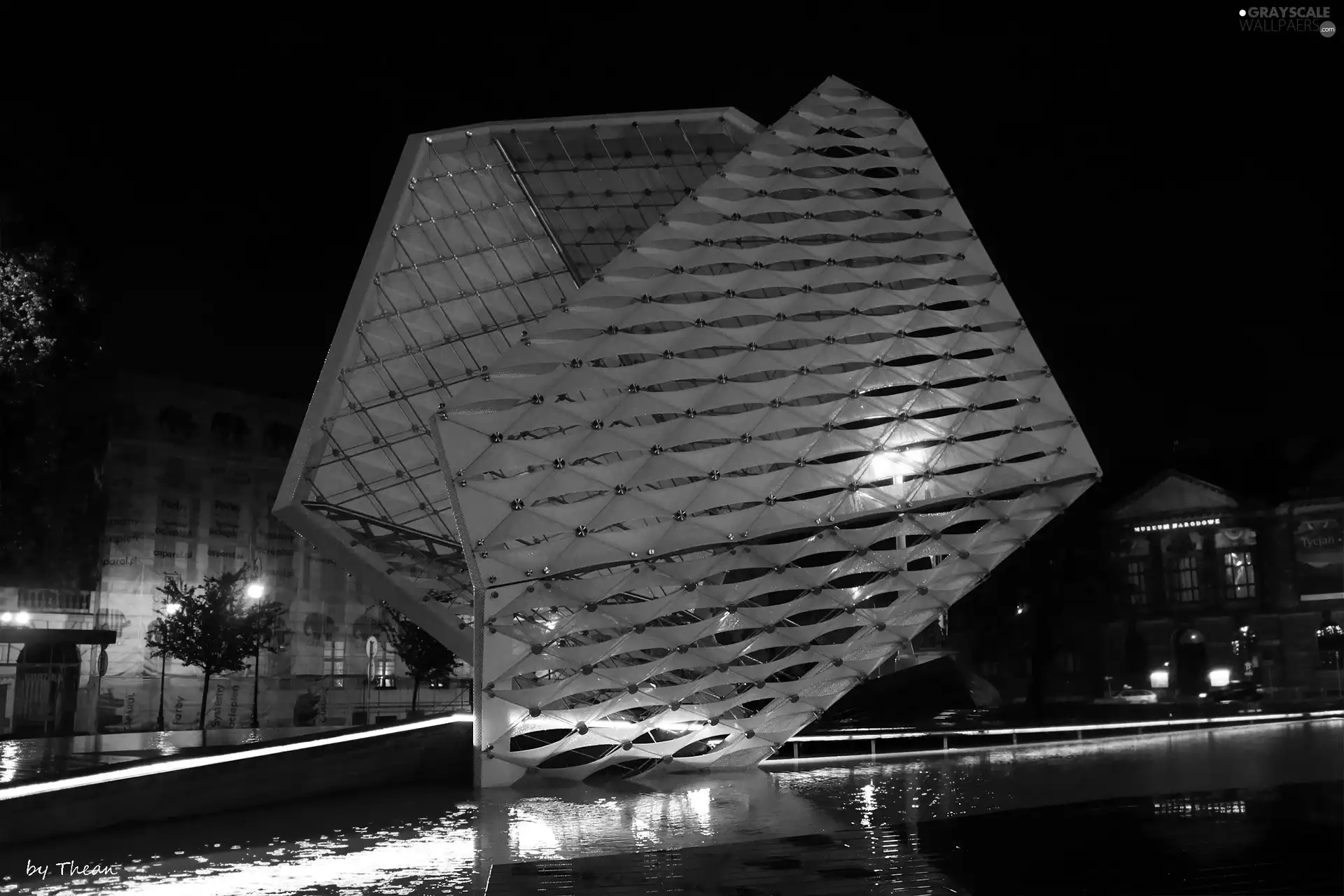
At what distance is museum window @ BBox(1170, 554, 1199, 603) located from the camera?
91.5 metres

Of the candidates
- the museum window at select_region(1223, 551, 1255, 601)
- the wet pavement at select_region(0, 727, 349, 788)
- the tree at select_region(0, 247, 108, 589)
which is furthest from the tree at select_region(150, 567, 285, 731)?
the museum window at select_region(1223, 551, 1255, 601)

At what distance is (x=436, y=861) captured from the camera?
1303 cm

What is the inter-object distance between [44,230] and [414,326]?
428 inches

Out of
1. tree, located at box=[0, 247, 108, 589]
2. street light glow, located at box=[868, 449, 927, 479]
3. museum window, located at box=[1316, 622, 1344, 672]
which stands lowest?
museum window, located at box=[1316, 622, 1344, 672]

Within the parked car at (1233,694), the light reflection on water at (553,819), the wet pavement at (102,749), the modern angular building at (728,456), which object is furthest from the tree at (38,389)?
the parked car at (1233,694)

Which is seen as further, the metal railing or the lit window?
the lit window

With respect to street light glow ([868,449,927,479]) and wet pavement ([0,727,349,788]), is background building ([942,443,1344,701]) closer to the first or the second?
wet pavement ([0,727,349,788])

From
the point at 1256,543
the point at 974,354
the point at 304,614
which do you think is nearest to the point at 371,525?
the point at 974,354

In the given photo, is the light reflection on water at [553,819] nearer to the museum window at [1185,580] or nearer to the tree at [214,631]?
the tree at [214,631]

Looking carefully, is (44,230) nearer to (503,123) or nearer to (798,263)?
(503,123)

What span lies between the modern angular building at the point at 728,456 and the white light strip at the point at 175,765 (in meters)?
2.38

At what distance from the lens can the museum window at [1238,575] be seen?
290 feet

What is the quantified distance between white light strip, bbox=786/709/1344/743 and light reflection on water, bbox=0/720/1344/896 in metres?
2.59

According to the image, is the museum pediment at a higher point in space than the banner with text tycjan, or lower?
higher
